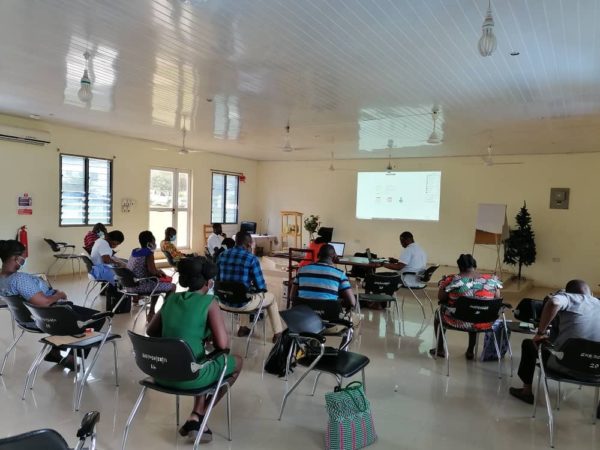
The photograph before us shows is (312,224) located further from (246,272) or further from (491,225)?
(246,272)

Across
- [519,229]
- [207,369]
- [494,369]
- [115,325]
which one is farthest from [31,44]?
[519,229]

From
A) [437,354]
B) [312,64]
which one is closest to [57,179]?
[312,64]

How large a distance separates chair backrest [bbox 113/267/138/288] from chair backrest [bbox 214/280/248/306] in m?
1.09

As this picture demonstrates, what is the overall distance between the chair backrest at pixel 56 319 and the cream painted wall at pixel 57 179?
568 centimetres

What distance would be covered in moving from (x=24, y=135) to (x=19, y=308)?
18.6ft

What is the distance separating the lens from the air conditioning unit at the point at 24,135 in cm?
741

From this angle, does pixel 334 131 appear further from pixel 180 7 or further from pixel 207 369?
pixel 207 369

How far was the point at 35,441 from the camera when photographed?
133 centimetres

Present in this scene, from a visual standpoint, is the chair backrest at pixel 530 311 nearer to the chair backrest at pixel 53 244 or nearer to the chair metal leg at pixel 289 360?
the chair metal leg at pixel 289 360

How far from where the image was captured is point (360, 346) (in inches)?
184

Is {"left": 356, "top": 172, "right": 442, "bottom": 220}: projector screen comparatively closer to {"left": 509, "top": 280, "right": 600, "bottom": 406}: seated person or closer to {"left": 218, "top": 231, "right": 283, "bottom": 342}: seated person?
{"left": 218, "top": 231, "right": 283, "bottom": 342}: seated person

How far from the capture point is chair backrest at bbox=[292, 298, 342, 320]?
3.45 metres

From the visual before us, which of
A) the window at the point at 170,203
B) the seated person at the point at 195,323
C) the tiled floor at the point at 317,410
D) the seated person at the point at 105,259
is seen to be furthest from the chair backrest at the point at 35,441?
the window at the point at 170,203

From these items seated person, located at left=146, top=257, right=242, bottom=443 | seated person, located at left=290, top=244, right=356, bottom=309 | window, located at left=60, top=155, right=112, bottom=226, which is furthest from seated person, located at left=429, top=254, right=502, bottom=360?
window, located at left=60, top=155, right=112, bottom=226
